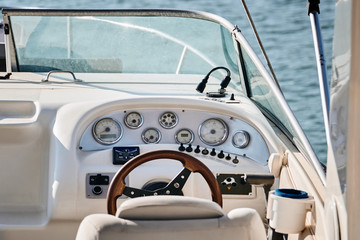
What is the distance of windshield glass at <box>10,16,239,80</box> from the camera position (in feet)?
13.6

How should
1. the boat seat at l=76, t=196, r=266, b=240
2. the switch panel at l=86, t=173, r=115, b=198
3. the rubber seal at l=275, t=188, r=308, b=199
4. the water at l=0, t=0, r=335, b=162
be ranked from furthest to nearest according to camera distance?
the water at l=0, t=0, r=335, b=162
the switch panel at l=86, t=173, r=115, b=198
the rubber seal at l=275, t=188, r=308, b=199
the boat seat at l=76, t=196, r=266, b=240

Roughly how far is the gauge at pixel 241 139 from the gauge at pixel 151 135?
37 centimetres

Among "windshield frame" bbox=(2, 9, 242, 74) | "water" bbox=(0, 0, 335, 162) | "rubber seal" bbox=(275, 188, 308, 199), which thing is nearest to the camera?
"rubber seal" bbox=(275, 188, 308, 199)

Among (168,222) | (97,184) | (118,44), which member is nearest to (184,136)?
(97,184)

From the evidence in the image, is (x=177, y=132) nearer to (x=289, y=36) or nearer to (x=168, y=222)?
(x=168, y=222)

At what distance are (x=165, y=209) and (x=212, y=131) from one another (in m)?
1.44

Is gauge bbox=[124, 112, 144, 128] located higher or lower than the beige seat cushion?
higher

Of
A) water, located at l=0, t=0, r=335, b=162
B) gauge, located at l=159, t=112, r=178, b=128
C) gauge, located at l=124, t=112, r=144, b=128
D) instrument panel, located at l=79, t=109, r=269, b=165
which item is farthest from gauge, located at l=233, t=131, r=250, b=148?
water, located at l=0, t=0, r=335, b=162

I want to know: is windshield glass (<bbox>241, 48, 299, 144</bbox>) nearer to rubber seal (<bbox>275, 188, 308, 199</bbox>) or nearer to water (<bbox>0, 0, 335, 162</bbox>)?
rubber seal (<bbox>275, 188, 308, 199</bbox>)

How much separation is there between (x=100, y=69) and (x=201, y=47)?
0.61 metres

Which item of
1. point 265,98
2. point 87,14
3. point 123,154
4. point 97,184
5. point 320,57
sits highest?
point 87,14

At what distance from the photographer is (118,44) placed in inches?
166

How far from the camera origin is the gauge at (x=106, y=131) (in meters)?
3.41

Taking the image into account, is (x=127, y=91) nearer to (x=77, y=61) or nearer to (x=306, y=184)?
(x=77, y=61)
